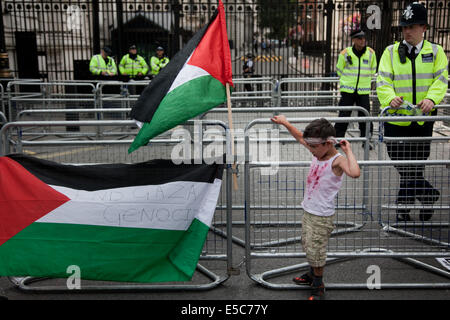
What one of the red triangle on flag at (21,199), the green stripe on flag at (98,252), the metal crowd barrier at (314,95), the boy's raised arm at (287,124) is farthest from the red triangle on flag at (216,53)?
the metal crowd barrier at (314,95)

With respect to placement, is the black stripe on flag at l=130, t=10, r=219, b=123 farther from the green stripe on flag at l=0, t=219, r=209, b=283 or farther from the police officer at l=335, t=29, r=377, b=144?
the police officer at l=335, t=29, r=377, b=144

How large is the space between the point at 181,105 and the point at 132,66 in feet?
38.5

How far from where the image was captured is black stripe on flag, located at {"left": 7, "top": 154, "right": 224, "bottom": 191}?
4.05m

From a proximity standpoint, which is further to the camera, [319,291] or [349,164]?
[319,291]

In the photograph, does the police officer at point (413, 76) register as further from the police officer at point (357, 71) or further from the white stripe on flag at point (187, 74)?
the police officer at point (357, 71)

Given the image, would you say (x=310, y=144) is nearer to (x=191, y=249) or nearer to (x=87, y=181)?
(x=191, y=249)

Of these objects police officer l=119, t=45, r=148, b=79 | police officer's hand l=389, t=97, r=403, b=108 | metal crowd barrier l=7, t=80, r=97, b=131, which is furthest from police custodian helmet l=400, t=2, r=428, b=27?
police officer l=119, t=45, r=148, b=79

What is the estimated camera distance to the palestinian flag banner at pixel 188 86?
391cm

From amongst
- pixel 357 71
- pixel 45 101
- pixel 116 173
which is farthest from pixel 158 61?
pixel 116 173

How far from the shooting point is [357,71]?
30.7 ft

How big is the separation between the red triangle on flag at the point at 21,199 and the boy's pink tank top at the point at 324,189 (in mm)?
2031

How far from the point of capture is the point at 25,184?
4.04 metres

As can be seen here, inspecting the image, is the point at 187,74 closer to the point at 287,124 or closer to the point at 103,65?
the point at 287,124

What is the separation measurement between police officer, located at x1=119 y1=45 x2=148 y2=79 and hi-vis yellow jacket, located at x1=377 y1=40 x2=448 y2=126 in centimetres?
1083
